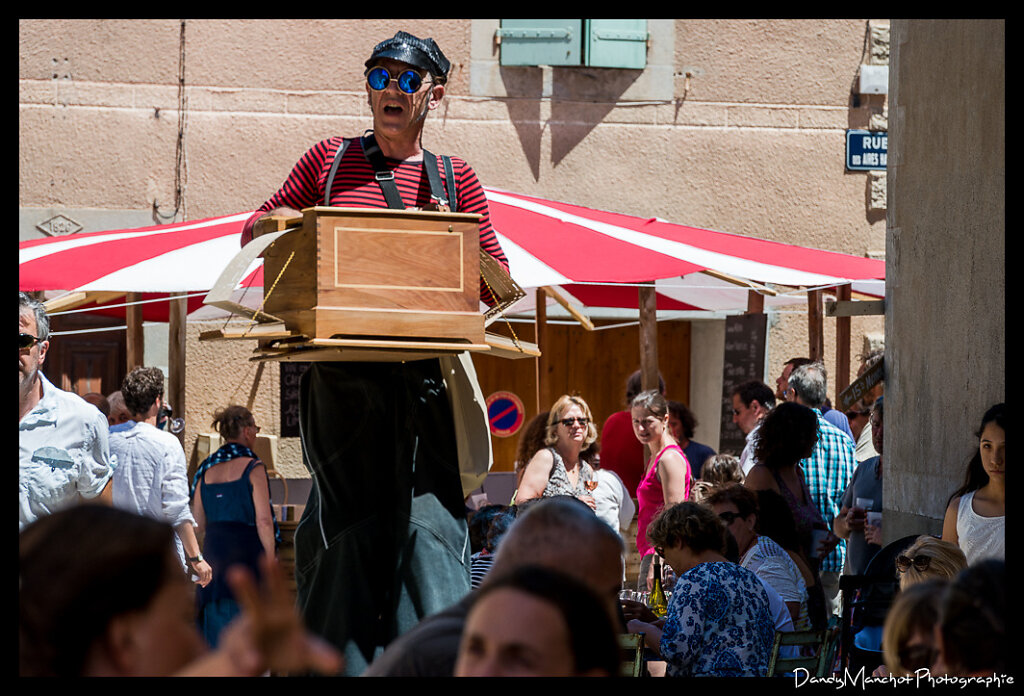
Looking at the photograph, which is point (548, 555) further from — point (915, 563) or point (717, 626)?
point (915, 563)

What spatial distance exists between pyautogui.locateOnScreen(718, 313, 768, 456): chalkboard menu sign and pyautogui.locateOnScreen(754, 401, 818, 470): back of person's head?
9.32 feet

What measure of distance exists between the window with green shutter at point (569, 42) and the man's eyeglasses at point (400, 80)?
26.0 ft

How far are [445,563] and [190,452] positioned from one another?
7.91 meters

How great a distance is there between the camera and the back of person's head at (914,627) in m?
2.09

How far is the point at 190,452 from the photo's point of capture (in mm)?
10648

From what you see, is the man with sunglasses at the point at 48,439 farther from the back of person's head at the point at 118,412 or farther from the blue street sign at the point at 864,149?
the blue street sign at the point at 864,149

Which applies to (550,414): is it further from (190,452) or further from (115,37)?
(115,37)

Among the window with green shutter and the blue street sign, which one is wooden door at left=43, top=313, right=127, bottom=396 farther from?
the blue street sign

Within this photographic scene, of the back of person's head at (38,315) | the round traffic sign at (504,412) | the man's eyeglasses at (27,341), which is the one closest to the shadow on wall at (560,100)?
the round traffic sign at (504,412)

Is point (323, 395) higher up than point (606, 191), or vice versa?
point (606, 191)

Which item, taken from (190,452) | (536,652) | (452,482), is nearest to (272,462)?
(190,452)

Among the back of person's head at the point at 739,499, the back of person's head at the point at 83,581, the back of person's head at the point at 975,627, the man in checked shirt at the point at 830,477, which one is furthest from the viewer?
the man in checked shirt at the point at 830,477

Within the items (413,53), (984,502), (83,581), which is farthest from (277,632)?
(984,502)

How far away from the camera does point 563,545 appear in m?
2.37
